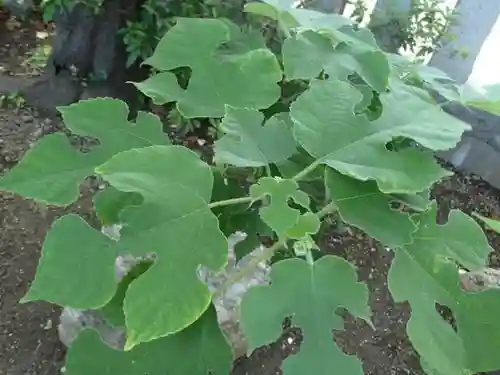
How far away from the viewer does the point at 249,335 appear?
740 mm

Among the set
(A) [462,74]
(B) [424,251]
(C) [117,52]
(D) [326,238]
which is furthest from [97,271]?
(A) [462,74]

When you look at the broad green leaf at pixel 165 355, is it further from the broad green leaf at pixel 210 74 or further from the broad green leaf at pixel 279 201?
the broad green leaf at pixel 210 74

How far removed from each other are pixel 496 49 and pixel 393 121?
140cm

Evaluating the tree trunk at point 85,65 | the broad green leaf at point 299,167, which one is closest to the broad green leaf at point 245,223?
the broad green leaf at point 299,167

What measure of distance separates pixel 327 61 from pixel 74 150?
0.36 metres

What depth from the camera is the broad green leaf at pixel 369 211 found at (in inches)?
31.0

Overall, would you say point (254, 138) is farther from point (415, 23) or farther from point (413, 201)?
point (415, 23)

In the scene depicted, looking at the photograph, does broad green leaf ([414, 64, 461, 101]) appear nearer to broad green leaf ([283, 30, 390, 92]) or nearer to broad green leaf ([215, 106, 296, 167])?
broad green leaf ([283, 30, 390, 92])

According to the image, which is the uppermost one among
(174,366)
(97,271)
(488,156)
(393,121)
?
(393,121)

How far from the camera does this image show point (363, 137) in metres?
0.85

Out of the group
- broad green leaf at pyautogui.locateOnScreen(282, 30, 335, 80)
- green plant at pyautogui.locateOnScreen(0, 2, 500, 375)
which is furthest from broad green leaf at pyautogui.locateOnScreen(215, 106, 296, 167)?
broad green leaf at pyautogui.locateOnScreen(282, 30, 335, 80)

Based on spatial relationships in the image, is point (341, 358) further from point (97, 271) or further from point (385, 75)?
point (385, 75)

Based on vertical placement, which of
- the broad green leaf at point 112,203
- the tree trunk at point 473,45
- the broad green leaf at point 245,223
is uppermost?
the broad green leaf at point 112,203

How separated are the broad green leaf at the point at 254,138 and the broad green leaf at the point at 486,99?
29 cm
